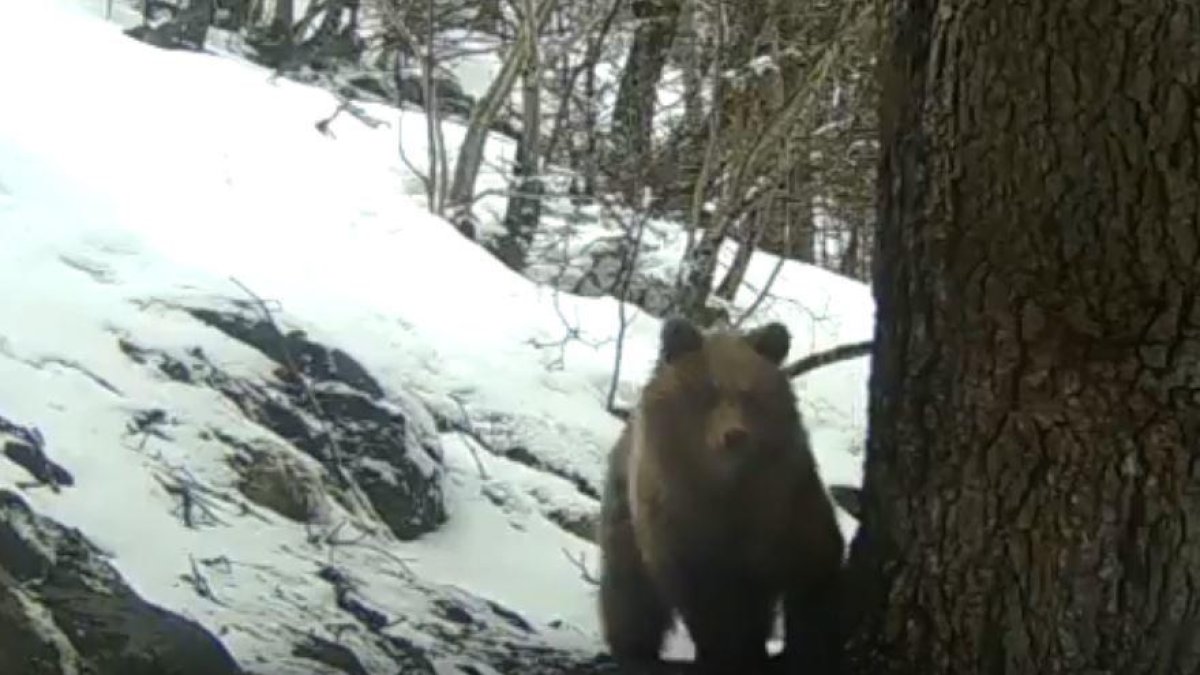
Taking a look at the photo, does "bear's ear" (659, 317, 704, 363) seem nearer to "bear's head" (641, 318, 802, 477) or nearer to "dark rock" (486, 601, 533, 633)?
"bear's head" (641, 318, 802, 477)

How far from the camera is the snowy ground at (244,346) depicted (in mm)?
5012

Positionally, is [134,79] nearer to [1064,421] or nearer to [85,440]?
[85,440]

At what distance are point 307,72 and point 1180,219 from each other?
439 inches

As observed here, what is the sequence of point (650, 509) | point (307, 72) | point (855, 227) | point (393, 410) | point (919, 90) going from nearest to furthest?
point (919, 90), point (650, 509), point (393, 410), point (855, 227), point (307, 72)

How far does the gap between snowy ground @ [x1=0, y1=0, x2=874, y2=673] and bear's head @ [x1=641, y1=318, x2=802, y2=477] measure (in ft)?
2.58

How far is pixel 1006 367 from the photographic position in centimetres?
394

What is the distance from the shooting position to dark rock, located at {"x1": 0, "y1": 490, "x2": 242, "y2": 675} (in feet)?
14.2

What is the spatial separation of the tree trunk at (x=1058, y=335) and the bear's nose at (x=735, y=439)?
0.70 m

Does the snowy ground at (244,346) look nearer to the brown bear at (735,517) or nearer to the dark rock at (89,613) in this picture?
the dark rock at (89,613)

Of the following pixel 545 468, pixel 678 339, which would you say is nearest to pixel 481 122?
pixel 545 468

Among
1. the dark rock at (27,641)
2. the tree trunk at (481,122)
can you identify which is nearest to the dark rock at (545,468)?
the dark rock at (27,641)

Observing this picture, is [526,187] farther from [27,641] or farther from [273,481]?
[27,641]

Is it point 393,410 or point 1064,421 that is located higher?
point 1064,421

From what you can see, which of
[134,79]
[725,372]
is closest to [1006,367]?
[725,372]
